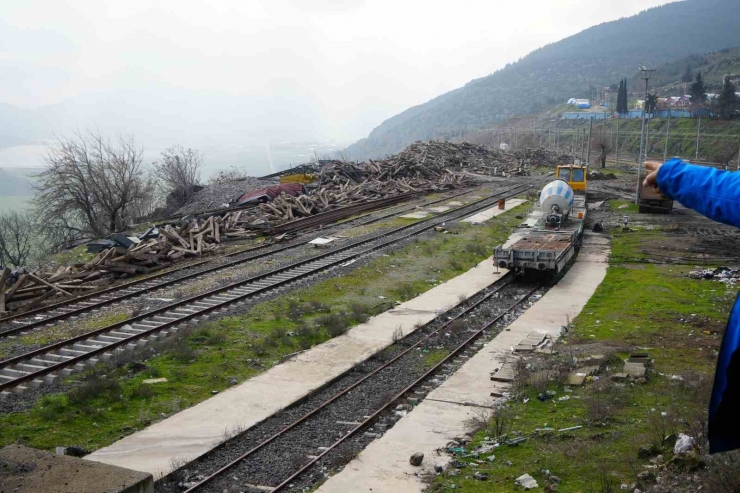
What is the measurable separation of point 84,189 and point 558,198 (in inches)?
1007

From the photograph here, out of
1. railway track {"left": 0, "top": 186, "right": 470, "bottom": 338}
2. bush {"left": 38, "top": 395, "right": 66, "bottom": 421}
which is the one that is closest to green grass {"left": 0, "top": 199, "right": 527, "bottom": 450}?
bush {"left": 38, "top": 395, "right": 66, "bottom": 421}

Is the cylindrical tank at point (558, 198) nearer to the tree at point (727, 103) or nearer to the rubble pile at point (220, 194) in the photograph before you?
the rubble pile at point (220, 194)

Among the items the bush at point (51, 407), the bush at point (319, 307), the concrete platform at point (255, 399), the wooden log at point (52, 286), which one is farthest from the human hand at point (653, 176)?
the wooden log at point (52, 286)

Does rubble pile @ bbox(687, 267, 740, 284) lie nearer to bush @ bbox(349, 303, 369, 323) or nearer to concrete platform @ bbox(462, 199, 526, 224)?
bush @ bbox(349, 303, 369, 323)

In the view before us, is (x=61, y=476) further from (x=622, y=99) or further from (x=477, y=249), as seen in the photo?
(x=622, y=99)

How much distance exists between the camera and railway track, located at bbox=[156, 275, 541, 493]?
8414mm

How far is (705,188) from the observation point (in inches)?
103

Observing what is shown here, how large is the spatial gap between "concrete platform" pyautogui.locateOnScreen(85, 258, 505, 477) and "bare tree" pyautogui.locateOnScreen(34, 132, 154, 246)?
2283 cm

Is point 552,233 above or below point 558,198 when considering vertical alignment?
below

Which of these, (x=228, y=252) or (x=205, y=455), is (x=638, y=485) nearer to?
(x=205, y=455)

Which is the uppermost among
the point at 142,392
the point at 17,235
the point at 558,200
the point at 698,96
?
the point at 698,96

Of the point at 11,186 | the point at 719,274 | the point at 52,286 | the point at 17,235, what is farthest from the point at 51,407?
the point at 11,186

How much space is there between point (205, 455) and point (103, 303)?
8.78 metres

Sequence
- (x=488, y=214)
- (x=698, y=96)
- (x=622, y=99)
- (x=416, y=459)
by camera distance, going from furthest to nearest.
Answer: (x=622, y=99), (x=698, y=96), (x=488, y=214), (x=416, y=459)
